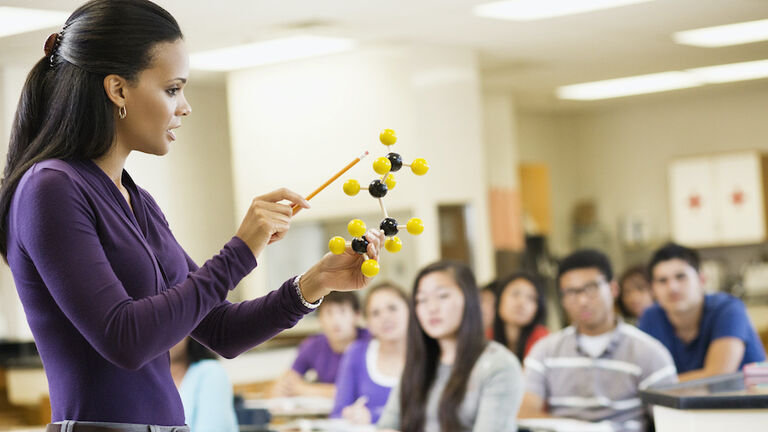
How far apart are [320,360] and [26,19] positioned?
254cm

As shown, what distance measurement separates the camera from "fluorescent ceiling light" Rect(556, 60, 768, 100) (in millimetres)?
8766

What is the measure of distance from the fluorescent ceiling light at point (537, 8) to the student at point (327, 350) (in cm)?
189

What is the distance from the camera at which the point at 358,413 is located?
4363 millimetres

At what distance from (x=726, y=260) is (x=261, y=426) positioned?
747 centimetres

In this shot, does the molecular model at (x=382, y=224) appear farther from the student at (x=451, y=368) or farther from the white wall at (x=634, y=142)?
the white wall at (x=634, y=142)

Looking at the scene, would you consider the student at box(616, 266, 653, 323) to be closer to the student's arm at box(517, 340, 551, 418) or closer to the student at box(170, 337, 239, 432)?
the student's arm at box(517, 340, 551, 418)

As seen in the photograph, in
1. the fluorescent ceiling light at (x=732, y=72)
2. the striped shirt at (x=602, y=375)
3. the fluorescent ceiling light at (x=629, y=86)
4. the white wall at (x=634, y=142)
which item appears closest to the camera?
the striped shirt at (x=602, y=375)

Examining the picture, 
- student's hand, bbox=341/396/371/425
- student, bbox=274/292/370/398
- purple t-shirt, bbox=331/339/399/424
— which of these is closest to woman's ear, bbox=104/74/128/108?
student's hand, bbox=341/396/371/425

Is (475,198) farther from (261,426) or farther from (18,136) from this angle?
(18,136)

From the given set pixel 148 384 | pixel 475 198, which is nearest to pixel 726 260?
pixel 475 198

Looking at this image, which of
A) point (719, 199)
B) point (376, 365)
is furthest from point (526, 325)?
point (719, 199)

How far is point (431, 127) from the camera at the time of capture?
7.04 m

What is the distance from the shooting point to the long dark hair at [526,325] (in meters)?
5.18

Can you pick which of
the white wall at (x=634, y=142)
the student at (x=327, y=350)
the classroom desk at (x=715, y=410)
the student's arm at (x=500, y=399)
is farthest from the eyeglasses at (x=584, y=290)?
the white wall at (x=634, y=142)
